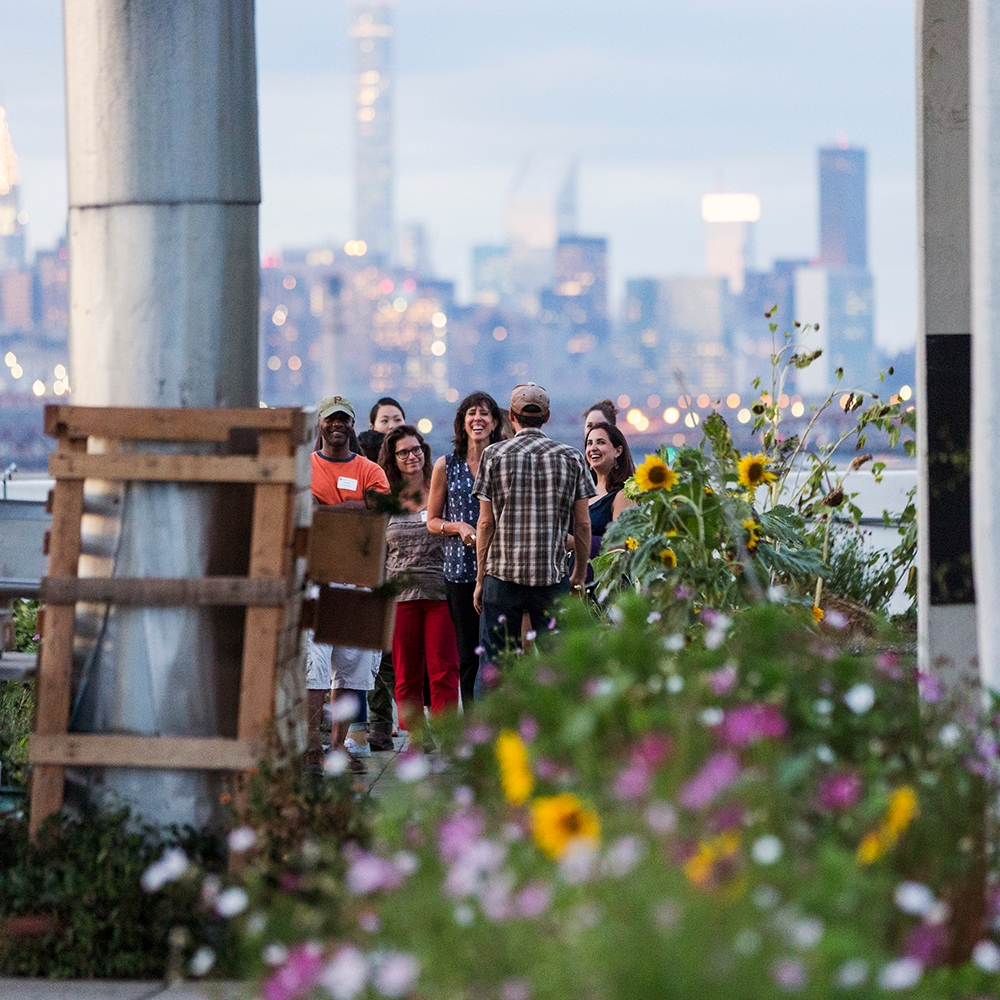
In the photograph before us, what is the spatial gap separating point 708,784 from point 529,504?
4227 millimetres

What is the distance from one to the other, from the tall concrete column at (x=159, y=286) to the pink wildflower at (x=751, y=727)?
A: 1880 mm

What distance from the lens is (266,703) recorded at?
3736 mm

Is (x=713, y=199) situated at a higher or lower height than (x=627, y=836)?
higher

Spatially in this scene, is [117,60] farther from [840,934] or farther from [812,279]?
[812,279]

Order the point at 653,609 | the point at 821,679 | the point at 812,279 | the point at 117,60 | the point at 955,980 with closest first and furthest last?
the point at 955,980 → the point at 821,679 → the point at 117,60 → the point at 653,609 → the point at 812,279

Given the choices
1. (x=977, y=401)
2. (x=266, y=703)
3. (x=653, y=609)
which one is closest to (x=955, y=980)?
(x=977, y=401)

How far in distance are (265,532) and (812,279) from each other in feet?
495

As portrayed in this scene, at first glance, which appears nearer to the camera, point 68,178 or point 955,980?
point 955,980

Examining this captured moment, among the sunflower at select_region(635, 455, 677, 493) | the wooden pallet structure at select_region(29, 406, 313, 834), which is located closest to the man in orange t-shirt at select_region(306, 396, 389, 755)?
the sunflower at select_region(635, 455, 677, 493)

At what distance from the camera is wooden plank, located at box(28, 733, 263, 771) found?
3.74m

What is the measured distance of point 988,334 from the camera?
318cm

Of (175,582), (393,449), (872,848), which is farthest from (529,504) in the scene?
(872,848)

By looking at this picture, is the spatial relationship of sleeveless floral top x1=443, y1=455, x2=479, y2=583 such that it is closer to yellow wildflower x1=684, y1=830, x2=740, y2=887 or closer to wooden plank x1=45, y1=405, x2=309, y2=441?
wooden plank x1=45, y1=405, x2=309, y2=441

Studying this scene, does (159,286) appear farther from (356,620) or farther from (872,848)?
(872,848)
